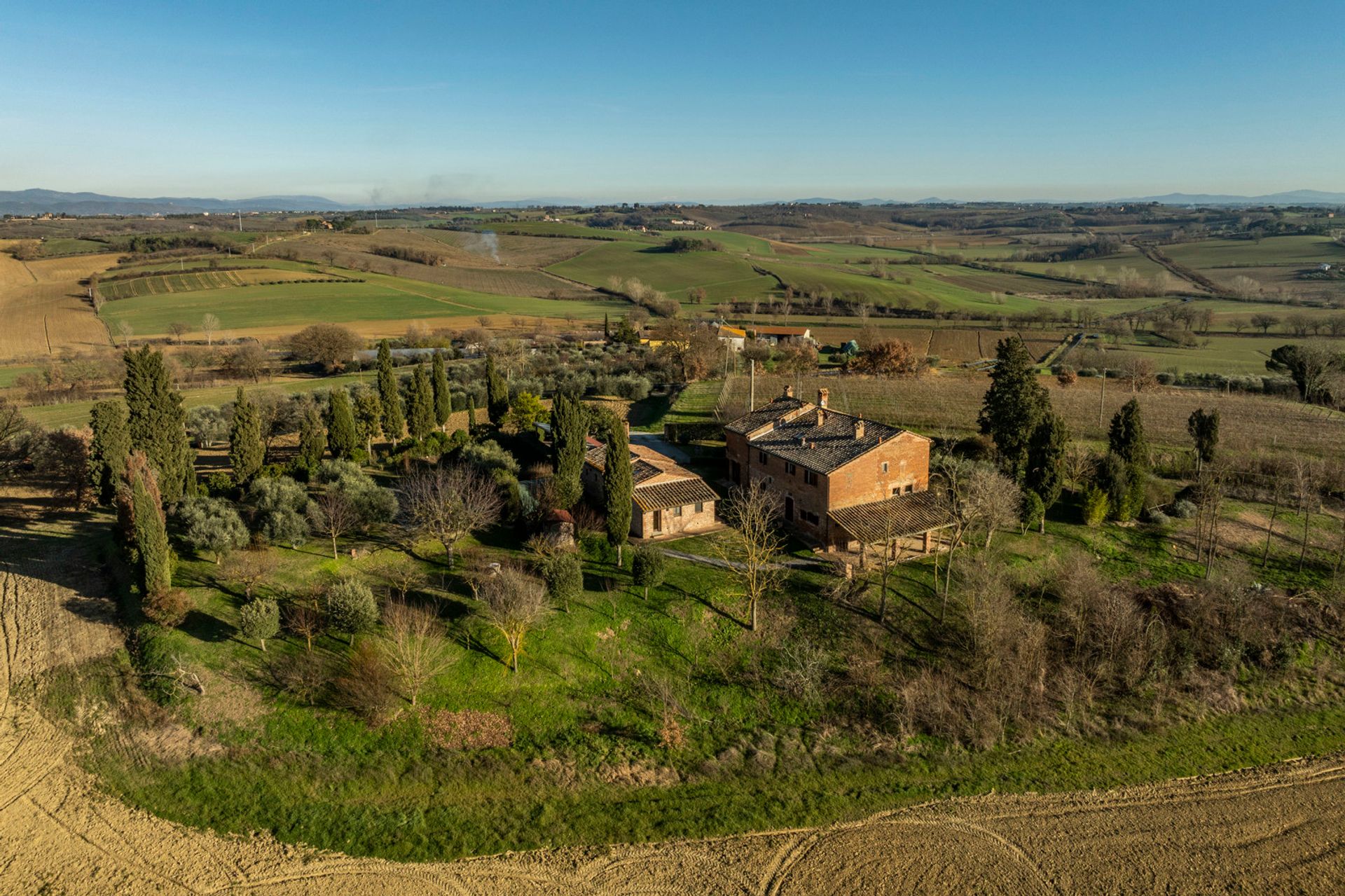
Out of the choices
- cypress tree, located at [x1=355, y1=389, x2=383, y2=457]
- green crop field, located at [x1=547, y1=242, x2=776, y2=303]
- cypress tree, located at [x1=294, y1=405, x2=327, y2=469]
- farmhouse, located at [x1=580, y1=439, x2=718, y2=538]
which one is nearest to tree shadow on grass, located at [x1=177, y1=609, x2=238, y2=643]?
cypress tree, located at [x1=294, y1=405, x2=327, y2=469]

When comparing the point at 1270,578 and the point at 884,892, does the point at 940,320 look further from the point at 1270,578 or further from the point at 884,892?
the point at 884,892

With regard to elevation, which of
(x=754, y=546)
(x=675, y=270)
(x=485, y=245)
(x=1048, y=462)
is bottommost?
(x=754, y=546)

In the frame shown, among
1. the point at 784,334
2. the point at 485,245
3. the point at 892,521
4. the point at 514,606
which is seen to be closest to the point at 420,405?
the point at 514,606

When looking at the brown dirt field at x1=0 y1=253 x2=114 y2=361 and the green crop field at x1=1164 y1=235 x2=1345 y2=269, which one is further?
the green crop field at x1=1164 y1=235 x2=1345 y2=269

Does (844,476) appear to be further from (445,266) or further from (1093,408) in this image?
(445,266)

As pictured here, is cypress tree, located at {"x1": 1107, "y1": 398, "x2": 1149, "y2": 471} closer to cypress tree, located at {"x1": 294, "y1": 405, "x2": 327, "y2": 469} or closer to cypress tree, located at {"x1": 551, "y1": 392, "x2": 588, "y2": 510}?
cypress tree, located at {"x1": 551, "y1": 392, "x2": 588, "y2": 510}
